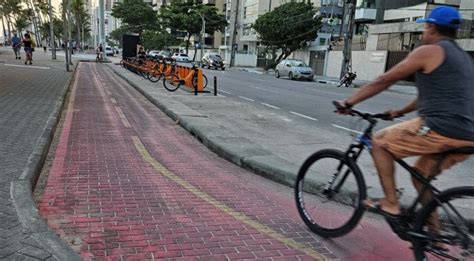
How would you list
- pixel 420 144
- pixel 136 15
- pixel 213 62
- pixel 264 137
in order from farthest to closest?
pixel 136 15 → pixel 213 62 → pixel 264 137 → pixel 420 144

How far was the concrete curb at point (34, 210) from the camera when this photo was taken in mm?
3369

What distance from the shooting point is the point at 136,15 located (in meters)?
85.0

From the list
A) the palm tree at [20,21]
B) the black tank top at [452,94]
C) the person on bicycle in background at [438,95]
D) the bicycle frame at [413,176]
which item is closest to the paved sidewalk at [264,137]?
the bicycle frame at [413,176]

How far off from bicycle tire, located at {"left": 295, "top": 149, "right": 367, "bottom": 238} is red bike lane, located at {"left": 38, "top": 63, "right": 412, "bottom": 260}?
0.38 feet

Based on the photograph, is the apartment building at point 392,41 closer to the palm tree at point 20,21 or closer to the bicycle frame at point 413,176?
the bicycle frame at point 413,176

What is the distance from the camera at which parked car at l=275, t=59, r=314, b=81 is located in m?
33.3

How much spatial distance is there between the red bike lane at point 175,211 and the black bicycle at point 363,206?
224 mm

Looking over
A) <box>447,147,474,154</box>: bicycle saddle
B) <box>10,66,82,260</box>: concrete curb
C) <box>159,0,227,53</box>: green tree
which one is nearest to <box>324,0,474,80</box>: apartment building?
<box>447,147,474,154</box>: bicycle saddle

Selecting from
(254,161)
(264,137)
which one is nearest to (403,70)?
(254,161)

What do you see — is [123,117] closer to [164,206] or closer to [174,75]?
[164,206]

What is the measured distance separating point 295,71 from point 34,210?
30524 millimetres

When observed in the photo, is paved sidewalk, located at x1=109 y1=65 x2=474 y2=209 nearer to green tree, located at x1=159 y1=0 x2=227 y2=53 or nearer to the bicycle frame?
the bicycle frame

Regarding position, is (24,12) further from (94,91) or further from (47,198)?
(47,198)

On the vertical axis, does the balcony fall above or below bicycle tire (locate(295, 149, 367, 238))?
above
